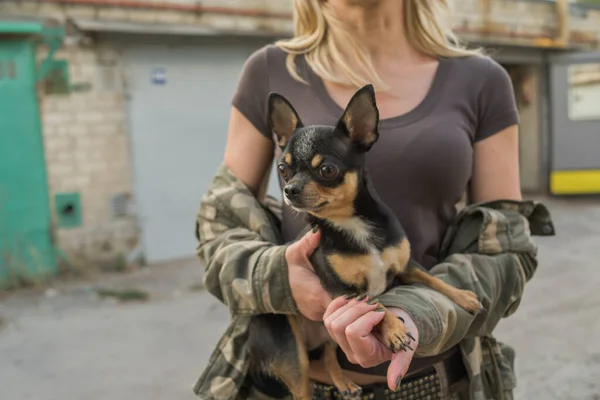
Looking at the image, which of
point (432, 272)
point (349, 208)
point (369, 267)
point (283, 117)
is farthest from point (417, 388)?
point (283, 117)

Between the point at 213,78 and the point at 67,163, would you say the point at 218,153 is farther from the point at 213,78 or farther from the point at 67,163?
the point at 67,163

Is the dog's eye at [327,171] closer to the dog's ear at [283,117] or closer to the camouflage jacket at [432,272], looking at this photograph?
the dog's ear at [283,117]

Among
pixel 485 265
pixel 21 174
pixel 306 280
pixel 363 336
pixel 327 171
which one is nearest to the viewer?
pixel 363 336

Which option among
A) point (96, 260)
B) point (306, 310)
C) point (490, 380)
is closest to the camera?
point (306, 310)

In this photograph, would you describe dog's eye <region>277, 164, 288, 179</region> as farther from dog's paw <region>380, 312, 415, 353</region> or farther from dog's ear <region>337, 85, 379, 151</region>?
dog's paw <region>380, 312, 415, 353</region>

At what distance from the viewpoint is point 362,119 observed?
4.21 ft

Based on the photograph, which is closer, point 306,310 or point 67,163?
point 306,310

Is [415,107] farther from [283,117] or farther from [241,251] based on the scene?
[241,251]

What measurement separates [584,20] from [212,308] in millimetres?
10584

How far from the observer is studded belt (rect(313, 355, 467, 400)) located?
60.2 inches

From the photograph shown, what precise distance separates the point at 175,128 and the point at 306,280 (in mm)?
7256

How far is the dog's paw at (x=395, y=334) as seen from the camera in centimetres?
116

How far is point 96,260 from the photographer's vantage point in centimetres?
791

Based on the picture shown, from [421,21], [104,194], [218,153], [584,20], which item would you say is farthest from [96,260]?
[584,20]
